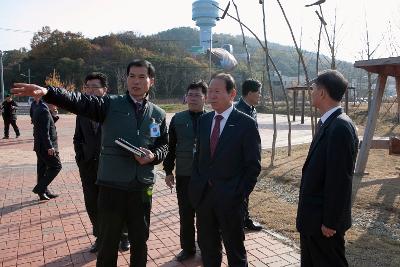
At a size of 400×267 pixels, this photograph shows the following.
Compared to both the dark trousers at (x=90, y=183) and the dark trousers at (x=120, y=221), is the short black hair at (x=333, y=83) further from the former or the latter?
the dark trousers at (x=90, y=183)

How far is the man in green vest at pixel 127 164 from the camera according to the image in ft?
9.51

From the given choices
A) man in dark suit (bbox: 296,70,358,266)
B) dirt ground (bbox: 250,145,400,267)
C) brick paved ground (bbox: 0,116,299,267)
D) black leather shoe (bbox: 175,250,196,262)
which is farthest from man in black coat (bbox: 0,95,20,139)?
man in dark suit (bbox: 296,70,358,266)

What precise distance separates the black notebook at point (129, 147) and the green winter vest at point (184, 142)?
122 cm

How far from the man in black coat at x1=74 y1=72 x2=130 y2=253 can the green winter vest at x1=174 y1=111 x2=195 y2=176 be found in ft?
2.86

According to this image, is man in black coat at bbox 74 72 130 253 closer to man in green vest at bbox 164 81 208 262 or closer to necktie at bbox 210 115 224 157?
man in green vest at bbox 164 81 208 262

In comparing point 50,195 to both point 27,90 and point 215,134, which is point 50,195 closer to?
point 215,134

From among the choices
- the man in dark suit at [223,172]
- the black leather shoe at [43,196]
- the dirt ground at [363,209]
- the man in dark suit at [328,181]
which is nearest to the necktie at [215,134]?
the man in dark suit at [223,172]

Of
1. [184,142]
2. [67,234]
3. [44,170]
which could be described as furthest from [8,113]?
[184,142]

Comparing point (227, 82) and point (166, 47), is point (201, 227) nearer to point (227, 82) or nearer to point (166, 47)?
point (227, 82)

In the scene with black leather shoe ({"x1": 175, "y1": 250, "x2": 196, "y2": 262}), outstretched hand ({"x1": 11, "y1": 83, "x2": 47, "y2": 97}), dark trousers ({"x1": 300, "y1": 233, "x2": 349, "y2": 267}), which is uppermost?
outstretched hand ({"x1": 11, "y1": 83, "x2": 47, "y2": 97})

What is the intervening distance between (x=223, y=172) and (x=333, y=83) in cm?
103

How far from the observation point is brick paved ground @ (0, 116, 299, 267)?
4.00 meters

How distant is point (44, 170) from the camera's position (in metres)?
6.61

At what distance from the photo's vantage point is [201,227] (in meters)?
3.13
